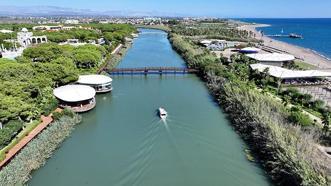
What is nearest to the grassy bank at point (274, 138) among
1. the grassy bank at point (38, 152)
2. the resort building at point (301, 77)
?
the resort building at point (301, 77)

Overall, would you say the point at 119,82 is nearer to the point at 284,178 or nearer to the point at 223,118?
the point at 223,118

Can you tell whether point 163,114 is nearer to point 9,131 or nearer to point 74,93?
point 74,93

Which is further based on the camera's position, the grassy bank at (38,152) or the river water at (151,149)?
the river water at (151,149)

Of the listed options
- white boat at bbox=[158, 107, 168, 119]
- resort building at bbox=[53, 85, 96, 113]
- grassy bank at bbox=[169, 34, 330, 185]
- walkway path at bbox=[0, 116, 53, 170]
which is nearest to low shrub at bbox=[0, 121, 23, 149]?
walkway path at bbox=[0, 116, 53, 170]

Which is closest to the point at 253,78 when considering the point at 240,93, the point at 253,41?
the point at 240,93

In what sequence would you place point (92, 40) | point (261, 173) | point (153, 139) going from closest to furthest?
point (261, 173)
point (153, 139)
point (92, 40)

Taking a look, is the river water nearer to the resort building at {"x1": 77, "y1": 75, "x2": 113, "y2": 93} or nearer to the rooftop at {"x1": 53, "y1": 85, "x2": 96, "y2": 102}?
the resort building at {"x1": 77, "y1": 75, "x2": 113, "y2": 93}

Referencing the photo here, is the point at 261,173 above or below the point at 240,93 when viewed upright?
below

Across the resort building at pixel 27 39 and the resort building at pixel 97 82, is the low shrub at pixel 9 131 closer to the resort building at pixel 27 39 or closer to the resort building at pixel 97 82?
the resort building at pixel 97 82
